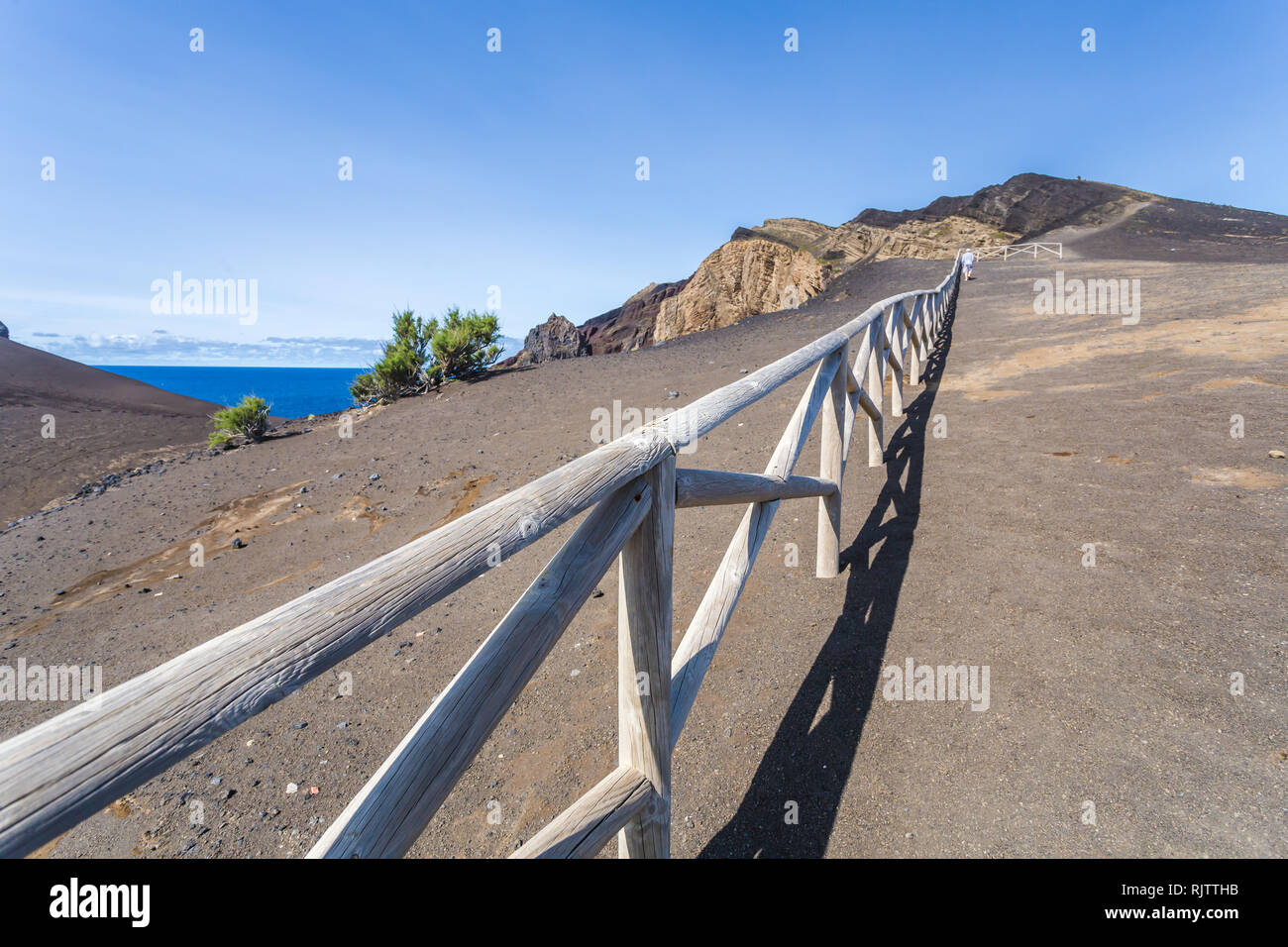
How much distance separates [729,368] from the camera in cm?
1080

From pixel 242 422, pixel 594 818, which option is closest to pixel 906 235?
pixel 242 422

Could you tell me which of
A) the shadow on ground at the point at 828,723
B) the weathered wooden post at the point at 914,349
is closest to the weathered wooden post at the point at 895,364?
the weathered wooden post at the point at 914,349

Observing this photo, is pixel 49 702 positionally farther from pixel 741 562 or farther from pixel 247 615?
pixel 741 562

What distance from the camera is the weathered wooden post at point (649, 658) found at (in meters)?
1.70

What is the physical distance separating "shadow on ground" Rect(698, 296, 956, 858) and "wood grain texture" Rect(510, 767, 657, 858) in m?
0.75

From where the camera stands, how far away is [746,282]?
2917 cm

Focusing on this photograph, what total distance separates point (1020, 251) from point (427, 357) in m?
27.8

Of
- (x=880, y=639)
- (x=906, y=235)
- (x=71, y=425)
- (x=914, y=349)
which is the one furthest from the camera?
(x=906, y=235)

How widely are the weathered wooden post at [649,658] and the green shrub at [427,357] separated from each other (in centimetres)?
1153

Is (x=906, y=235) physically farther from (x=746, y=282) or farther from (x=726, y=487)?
(x=726, y=487)

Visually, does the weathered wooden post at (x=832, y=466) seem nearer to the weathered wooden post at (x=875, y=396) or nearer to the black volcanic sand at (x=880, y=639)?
the black volcanic sand at (x=880, y=639)

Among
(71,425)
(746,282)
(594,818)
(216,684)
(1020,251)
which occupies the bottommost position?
(594,818)

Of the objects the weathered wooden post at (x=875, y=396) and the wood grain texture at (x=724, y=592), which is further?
the weathered wooden post at (x=875, y=396)
